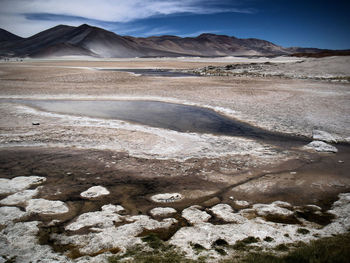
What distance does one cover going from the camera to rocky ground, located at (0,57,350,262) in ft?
12.9

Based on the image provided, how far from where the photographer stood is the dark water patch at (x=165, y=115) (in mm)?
10039

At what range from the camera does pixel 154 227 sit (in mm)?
4293

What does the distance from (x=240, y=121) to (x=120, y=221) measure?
836 cm

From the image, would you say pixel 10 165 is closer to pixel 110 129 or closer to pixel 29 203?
pixel 29 203

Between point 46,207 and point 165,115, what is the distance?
8.38 m

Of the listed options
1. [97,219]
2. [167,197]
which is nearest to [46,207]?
[97,219]

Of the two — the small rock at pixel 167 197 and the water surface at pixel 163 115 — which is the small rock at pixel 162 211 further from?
the water surface at pixel 163 115

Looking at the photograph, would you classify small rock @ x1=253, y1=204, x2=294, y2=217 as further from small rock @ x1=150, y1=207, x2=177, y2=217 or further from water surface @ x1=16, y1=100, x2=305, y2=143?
water surface @ x1=16, y1=100, x2=305, y2=143

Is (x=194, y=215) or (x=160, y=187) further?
(x=160, y=187)

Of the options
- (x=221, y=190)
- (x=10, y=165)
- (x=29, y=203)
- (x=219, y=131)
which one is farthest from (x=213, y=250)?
(x=219, y=131)

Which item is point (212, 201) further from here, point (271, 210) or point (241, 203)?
point (271, 210)

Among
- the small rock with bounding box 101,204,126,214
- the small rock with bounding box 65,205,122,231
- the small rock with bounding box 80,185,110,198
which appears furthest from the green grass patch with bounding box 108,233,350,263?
the small rock with bounding box 80,185,110,198

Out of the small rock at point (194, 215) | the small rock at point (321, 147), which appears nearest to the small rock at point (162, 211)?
the small rock at point (194, 215)

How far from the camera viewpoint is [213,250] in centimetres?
360
